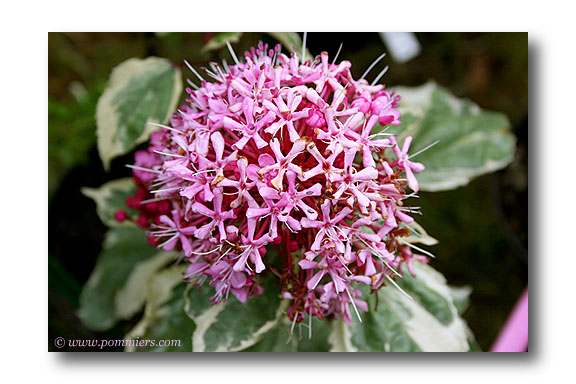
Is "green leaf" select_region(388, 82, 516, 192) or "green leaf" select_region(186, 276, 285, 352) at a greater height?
"green leaf" select_region(388, 82, 516, 192)

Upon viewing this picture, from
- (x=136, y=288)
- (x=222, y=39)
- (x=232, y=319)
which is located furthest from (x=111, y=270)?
(x=222, y=39)

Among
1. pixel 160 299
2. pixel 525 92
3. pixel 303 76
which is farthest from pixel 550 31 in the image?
pixel 160 299

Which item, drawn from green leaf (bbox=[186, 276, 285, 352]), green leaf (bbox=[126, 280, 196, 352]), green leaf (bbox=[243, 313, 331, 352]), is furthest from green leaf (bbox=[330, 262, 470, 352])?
green leaf (bbox=[126, 280, 196, 352])

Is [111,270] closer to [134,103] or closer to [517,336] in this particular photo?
[134,103]

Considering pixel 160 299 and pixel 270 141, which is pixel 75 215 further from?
pixel 270 141

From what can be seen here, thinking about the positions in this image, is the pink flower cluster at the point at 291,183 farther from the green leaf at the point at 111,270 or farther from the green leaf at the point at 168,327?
the green leaf at the point at 111,270

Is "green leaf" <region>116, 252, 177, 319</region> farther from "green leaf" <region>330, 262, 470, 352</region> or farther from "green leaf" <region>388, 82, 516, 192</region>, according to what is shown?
"green leaf" <region>388, 82, 516, 192</region>

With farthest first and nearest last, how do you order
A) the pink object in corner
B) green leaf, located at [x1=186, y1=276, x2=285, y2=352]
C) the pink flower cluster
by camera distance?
the pink object in corner → green leaf, located at [x1=186, y1=276, x2=285, y2=352] → the pink flower cluster
